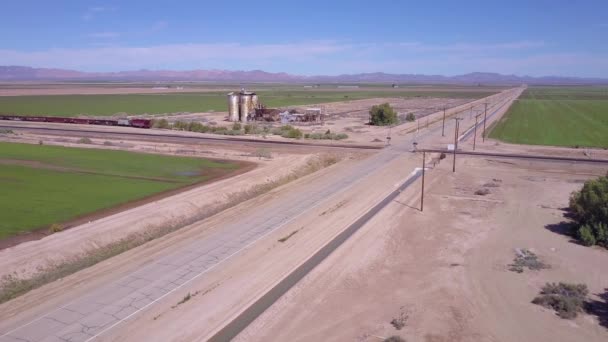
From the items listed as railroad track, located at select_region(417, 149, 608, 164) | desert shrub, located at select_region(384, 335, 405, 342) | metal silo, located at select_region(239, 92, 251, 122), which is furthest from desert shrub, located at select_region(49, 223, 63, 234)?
metal silo, located at select_region(239, 92, 251, 122)

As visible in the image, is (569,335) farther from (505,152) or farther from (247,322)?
(505,152)

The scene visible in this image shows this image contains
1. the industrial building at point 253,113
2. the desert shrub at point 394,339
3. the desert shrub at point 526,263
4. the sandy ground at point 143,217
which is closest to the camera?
the desert shrub at point 394,339

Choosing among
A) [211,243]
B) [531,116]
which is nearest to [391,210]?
[211,243]

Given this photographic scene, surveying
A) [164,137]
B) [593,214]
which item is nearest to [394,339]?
[593,214]

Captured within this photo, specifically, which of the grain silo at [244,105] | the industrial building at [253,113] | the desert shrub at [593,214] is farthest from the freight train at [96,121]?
the desert shrub at [593,214]

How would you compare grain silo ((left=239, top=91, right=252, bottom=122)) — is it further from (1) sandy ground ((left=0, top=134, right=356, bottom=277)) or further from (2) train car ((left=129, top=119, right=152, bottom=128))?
(1) sandy ground ((left=0, top=134, right=356, bottom=277))

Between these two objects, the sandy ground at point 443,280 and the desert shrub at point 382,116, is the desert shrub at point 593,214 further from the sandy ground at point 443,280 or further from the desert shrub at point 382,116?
the desert shrub at point 382,116

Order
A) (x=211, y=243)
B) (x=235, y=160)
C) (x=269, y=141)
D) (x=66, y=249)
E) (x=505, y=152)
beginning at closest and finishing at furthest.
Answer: (x=66, y=249)
(x=211, y=243)
(x=235, y=160)
(x=505, y=152)
(x=269, y=141)
